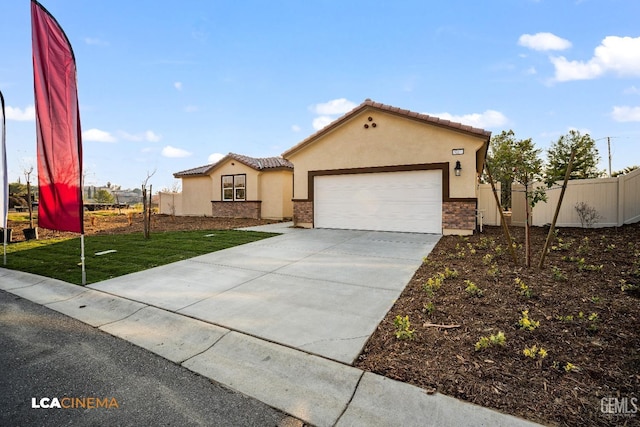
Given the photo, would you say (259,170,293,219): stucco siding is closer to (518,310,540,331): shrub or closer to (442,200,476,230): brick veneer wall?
(442,200,476,230): brick veneer wall

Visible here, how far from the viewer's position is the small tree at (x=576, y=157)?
28.5m

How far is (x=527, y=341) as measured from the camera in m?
2.94

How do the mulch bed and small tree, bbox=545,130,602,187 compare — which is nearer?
the mulch bed

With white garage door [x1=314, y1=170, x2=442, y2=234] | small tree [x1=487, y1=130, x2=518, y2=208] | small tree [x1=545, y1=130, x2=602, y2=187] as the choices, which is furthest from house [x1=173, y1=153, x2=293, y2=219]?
small tree [x1=545, y1=130, x2=602, y2=187]

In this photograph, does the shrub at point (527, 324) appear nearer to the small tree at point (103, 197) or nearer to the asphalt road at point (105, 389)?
the asphalt road at point (105, 389)

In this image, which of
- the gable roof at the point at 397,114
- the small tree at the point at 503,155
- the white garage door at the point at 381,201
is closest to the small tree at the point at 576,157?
the small tree at the point at 503,155

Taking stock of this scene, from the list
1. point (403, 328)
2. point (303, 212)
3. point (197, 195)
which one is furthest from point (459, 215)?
point (197, 195)

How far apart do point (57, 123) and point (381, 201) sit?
9.65 metres

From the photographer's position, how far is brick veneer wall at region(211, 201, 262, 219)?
1841 centimetres

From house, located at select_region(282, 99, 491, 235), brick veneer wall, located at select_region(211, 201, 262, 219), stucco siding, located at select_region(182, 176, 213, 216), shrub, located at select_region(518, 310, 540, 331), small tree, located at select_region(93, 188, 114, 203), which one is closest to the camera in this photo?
shrub, located at select_region(518, 310, 540, 331)

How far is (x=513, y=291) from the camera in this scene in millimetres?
4227

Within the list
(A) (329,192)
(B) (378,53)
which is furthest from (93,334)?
(B) (378,53)

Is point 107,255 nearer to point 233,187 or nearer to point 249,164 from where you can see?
point 249,164

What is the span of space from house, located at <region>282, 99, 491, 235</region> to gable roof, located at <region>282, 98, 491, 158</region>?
0.11 feet
